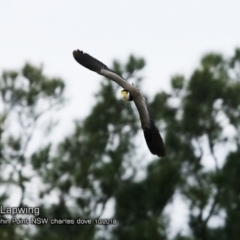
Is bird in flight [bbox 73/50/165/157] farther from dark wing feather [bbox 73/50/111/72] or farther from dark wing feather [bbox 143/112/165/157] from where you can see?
dark wing feather [bbox 73/50/111/72]

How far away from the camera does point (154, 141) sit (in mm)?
9820

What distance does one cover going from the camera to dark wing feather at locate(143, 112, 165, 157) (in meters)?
9.71

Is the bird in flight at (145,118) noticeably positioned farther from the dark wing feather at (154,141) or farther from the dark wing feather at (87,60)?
the dark wing feather at (87,60)

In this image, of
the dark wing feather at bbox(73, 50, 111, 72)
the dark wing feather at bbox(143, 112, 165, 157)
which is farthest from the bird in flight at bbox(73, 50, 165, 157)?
the dark wing feather at bbox(73, 50, 111, 72)

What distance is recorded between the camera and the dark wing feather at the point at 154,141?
971cm

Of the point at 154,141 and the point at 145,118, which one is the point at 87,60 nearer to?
the point at 145,118

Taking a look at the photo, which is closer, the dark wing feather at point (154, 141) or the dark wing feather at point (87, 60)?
the dark wing feather at point (154, 141)

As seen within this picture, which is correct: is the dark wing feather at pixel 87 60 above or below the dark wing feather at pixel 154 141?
above

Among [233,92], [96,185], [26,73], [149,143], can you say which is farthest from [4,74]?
[149,143]

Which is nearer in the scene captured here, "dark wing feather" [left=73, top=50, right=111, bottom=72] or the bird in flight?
the bird in flight

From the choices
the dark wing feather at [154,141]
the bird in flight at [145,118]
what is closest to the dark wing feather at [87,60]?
the bird in flight at [145,118]

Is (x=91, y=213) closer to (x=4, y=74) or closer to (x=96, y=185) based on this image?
(x=96, y=185)

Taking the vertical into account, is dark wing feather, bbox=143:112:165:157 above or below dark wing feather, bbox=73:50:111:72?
below

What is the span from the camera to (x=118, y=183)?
54.1ft
